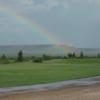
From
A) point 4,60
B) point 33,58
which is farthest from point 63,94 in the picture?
point 33,58

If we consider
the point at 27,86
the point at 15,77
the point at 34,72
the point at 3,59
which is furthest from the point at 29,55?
the point at 27,86

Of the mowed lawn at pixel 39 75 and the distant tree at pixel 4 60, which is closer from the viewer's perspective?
the mowed lawn at pixel 39 75

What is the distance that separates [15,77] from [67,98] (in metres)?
5.87

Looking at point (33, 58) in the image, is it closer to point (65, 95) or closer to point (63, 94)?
point (63, 94)

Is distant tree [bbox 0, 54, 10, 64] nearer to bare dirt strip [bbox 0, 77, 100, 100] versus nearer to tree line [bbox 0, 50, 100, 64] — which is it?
tree line [bbox 0, 50, 100, 64]

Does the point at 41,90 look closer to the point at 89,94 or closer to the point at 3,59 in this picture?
the point at 89,94

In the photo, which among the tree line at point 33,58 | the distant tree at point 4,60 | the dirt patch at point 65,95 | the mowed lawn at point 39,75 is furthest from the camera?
the tree line at point 33,58

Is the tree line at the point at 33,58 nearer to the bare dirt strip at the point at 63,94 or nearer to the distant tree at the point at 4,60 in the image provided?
the distant tree at the point at 4,60

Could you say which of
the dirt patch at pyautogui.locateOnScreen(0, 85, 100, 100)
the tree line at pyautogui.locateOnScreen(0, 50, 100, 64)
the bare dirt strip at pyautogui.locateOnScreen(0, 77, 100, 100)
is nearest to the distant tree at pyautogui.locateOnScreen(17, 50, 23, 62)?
the tree line at pyautogui.locateOnScreen(0, 50, 100, 64)

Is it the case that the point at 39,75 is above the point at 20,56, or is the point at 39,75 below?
below

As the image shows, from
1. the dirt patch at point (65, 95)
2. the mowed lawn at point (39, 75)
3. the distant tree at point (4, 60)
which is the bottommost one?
the dirt patch at point (65, 95)

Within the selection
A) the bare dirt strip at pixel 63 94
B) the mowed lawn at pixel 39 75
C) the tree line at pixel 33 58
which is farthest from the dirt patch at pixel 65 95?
the tree line at pixel 33 58

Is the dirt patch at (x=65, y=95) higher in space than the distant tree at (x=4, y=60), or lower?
lower

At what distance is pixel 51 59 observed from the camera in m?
26.8
